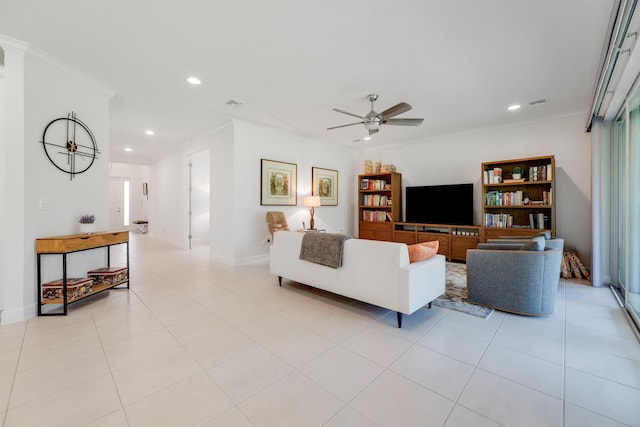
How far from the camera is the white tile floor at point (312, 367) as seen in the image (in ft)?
4.71

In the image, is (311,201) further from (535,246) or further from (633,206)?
(633,206)

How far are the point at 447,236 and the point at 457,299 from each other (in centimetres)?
238

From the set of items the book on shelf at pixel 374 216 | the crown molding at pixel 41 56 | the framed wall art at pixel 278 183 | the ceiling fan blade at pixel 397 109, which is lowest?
the book on shelf at pixel 374 216

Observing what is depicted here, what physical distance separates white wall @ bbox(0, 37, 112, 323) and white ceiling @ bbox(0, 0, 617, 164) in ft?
0.76

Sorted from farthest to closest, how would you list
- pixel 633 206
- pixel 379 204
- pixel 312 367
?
1. pixel 379 204
2. pixel 633 206
3. pixel 312 367

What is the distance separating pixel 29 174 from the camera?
2.65 m

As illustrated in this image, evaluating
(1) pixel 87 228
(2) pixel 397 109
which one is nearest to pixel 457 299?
(2) pixel 397 109

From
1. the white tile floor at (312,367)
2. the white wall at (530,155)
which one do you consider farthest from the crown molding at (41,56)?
the white wall at (530,155)

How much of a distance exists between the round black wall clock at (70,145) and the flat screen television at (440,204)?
560 centimetres

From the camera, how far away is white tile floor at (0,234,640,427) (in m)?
1.43

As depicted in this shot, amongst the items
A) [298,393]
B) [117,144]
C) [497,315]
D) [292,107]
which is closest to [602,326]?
[497,315]

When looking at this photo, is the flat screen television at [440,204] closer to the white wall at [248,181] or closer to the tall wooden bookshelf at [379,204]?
the tall wooden bookshelf at [379,204]

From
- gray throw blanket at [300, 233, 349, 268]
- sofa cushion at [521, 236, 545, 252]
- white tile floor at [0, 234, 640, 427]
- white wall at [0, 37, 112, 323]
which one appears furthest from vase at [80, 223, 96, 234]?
sofa cushion at [521, 236, 545, 252]

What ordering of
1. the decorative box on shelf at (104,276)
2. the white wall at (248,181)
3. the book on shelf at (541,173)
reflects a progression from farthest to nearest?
the white wall at (248,181)
the book on shelf at (541,173)
the decorative box on shelf at (104,276)
